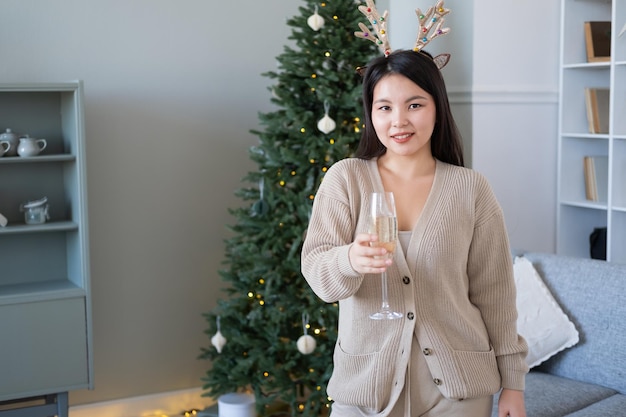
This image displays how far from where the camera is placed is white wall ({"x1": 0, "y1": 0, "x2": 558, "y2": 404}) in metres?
3.96

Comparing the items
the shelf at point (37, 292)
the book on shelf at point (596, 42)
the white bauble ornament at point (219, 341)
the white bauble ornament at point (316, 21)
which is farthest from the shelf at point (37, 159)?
the book on shelf at point (596, 42)

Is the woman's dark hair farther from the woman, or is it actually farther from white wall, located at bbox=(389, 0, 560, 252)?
white wall, located at bbox=(389, 0, 560, 252)

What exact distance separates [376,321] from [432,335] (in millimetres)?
121

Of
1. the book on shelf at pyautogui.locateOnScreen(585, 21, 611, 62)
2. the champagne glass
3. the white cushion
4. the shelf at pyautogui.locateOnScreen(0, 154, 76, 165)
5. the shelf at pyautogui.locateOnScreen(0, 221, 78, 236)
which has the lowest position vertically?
the white cushion

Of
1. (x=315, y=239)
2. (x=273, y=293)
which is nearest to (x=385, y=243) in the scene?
(x=315, y=239)

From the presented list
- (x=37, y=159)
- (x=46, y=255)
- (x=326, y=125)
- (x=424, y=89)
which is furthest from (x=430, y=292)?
(x=46, y=255)

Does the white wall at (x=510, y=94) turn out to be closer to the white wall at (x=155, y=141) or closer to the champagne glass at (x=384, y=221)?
the white wall at (x=155, y=141)

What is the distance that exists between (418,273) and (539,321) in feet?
4.93

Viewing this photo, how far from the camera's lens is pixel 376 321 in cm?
181

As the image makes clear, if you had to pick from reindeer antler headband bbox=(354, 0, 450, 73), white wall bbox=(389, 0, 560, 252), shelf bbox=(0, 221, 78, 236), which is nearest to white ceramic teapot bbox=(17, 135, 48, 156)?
shelf bbox=(0, 221, 78, 236)

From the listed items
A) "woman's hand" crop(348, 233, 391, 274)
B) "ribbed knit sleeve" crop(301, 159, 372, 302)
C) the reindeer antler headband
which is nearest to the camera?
"woman's hand" crop(348, 233, 391, 274)

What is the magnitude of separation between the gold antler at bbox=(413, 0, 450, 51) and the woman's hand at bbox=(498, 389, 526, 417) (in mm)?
814

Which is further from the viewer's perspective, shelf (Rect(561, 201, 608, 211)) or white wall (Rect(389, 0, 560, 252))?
shelf (Rect(561, 201, 608, 211))

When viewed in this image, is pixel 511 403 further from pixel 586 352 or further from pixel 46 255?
pixel 46 255
